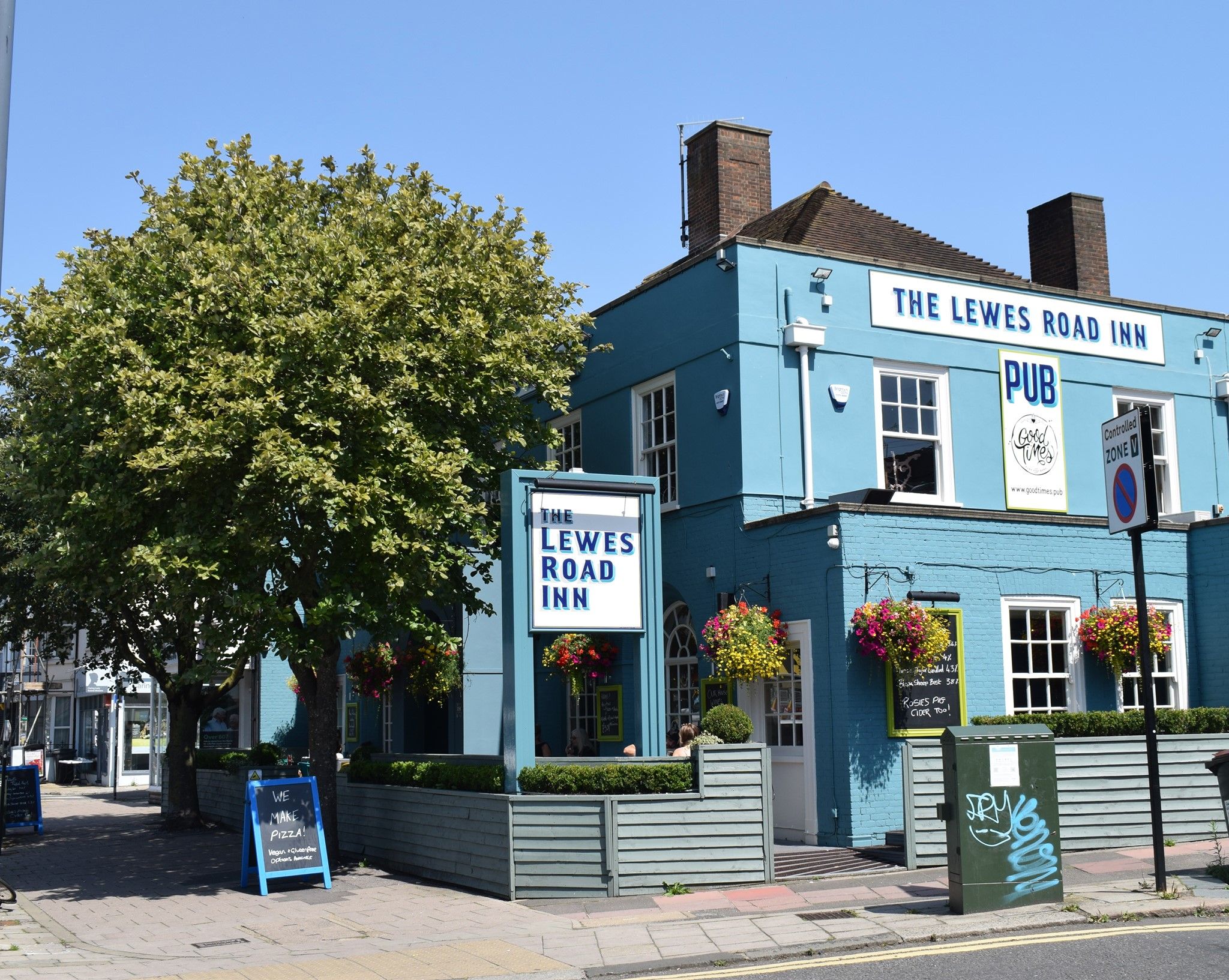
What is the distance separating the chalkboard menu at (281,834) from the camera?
14164mm

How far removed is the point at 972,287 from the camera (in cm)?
1878

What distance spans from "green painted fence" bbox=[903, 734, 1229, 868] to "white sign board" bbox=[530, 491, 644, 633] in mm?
3505

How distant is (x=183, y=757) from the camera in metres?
22.6

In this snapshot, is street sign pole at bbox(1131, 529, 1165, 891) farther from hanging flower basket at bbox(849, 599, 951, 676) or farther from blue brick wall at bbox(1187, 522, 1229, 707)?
blue brick wall at bbox(1187, 522, 1229, 707)

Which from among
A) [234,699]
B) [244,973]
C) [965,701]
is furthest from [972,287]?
[234,699]

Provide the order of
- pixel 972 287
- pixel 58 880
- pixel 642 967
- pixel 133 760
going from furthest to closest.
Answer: pixel 133 760
pixel 972 287
pixel 58 880
pixel 642 967

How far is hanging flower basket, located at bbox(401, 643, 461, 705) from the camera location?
1886cm

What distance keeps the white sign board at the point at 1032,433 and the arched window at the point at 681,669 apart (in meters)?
4.98

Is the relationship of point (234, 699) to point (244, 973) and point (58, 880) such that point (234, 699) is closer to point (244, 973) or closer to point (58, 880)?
point (58, 880)

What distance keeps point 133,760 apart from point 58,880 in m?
23.7

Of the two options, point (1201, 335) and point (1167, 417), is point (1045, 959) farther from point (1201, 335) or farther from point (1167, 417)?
point (1201, 335)

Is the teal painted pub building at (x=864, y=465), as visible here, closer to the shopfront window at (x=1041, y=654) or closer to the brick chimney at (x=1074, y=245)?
the shopfront window at (x=1041, y=654)

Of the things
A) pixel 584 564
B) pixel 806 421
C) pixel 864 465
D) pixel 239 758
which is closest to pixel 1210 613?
pixel 864 465

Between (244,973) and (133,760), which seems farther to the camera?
(133,760)
